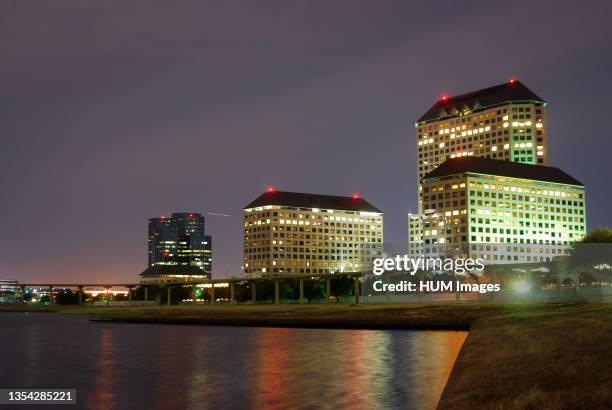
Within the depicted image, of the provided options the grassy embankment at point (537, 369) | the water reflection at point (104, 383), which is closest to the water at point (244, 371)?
the water reflection at point (104, 383)

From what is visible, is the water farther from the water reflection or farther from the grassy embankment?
the grassy embankment

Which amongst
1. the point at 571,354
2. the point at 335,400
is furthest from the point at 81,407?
the point at 571,354

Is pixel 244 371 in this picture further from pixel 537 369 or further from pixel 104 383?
pixel 537 369

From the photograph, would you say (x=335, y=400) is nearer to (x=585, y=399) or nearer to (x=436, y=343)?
(x=585, y=399)

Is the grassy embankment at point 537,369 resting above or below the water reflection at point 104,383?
above

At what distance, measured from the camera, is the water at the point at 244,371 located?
112 ft

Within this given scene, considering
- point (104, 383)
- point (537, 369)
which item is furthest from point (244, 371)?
point (537, 369)

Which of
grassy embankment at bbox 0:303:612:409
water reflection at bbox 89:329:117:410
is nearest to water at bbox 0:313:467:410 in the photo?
water reflection at bbox 89:329:117:410

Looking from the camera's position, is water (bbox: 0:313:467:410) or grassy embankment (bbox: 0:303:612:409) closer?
grassy embankment (bbox: 0:303:612:409)

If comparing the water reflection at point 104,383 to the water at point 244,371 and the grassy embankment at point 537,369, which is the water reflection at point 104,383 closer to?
the water at point 244,371

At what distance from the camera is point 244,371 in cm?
4725

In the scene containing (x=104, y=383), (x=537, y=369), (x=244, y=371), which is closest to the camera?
(x=537, y=369)

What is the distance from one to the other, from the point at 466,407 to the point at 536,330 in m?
24.8

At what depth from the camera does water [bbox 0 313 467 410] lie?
112ft
